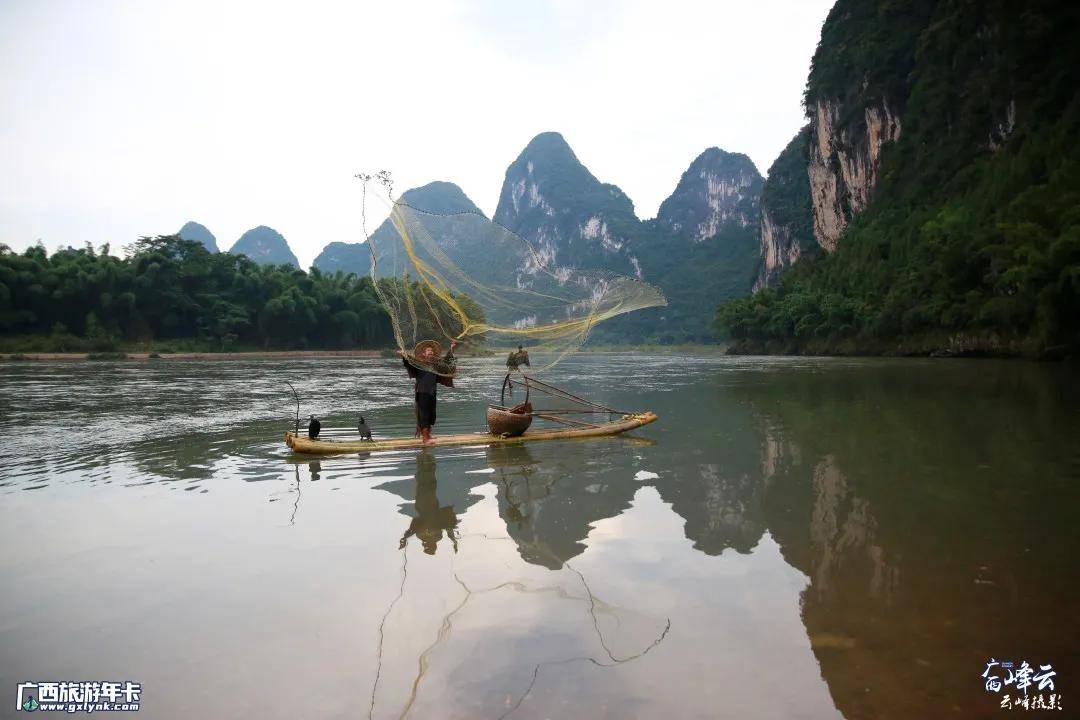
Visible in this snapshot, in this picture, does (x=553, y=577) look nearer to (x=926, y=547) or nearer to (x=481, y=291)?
(x=926, y=547)

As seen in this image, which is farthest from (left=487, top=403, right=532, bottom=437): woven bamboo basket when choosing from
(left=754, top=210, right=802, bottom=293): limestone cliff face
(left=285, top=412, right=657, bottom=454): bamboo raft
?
(left=754, top=210, right=802, bottom=293): limestone cliff face

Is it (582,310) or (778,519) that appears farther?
(582,310)

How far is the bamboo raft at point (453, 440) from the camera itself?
877 cm

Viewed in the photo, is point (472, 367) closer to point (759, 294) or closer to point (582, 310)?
point (582, 310)

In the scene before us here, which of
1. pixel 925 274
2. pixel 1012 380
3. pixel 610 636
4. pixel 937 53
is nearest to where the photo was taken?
pixel 610 636

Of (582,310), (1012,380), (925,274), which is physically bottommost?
(1012,380)

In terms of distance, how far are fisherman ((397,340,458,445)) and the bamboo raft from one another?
10.8 inches

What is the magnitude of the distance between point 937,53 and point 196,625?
69434 mm

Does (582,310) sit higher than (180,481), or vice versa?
(582,310)

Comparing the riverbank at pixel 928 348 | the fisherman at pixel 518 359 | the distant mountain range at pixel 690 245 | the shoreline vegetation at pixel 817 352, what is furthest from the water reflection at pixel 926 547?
the distant mountain range at pixel 690 245

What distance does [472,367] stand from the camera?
11.5m

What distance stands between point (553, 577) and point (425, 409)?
5.64 m

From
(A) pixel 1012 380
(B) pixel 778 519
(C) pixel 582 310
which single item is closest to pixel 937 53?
(A) pixel 1012 380

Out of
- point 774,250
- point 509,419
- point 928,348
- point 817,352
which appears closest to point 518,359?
point 509,419
